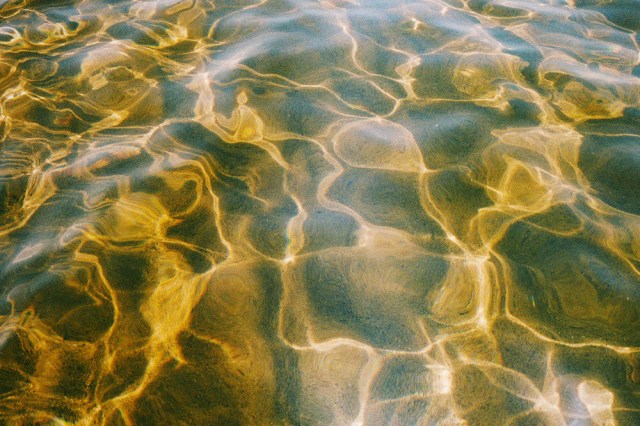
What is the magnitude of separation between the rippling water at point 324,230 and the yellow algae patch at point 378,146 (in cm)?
2

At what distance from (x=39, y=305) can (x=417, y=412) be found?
1729 millimetres

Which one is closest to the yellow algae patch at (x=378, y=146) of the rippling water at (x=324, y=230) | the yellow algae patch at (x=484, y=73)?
the rippling water at (x=324, y=230)

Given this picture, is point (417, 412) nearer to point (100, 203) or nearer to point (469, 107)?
point (100, 203)

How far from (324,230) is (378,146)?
0.80 m

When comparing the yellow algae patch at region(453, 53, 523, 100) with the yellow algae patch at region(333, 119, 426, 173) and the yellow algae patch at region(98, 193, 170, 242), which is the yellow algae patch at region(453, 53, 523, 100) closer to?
the yellow algae patch at region(333, 119, 426, 173)

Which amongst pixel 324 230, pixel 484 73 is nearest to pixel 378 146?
pixel 324 230

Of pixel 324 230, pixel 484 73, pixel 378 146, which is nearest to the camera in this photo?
pixel 324 230

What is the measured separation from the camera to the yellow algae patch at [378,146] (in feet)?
8.27

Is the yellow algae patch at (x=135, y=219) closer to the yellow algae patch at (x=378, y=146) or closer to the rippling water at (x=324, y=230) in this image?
the rippling water at (x=324, y=230)

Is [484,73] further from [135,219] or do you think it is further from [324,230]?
[135,219]

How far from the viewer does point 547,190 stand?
2336mm

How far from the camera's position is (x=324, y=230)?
2.16 metres

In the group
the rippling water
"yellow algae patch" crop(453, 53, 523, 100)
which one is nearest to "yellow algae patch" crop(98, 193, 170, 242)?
the rippling water

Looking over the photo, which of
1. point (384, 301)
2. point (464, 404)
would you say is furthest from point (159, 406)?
point (464, 404)
